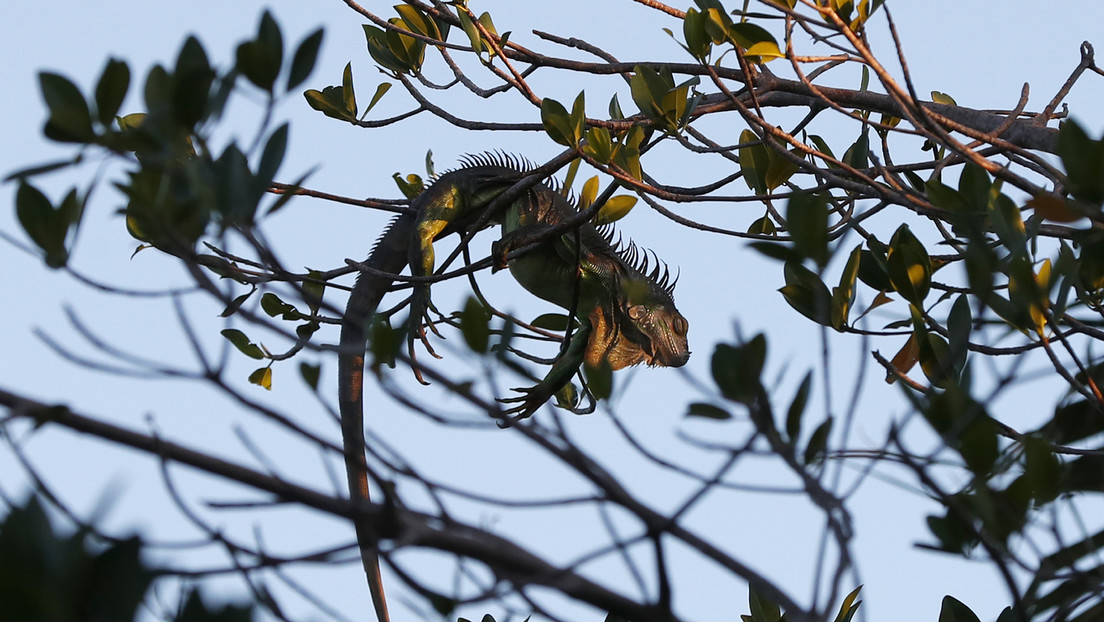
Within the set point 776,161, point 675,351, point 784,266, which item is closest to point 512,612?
point 784,266

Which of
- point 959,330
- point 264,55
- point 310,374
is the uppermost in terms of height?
point 959,330

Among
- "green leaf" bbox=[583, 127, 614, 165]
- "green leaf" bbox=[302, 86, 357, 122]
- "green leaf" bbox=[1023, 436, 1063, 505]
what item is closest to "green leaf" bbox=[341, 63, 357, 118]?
"green leaf" bbox=[302, 86, 357, 122]

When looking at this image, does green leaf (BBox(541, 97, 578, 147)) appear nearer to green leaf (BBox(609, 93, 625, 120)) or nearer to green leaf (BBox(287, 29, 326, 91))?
green leaf (BBox(609, 93, 625, 120))

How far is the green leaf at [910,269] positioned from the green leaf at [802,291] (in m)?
0.19

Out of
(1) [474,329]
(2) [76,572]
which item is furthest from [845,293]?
(2) [76,572]

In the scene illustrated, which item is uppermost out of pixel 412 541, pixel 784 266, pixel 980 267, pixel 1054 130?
pixel 1054 130

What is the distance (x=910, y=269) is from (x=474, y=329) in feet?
5.46

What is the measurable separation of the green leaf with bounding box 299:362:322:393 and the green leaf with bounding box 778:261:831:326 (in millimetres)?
1438

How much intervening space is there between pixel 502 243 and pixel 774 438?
143 inches

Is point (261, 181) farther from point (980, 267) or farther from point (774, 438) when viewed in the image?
point (980, 267)

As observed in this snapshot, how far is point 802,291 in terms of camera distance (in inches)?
126

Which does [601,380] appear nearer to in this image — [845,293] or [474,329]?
[474,329]

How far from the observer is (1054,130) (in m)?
3.58

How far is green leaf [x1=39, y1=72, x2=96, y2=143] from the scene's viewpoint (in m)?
1.99
